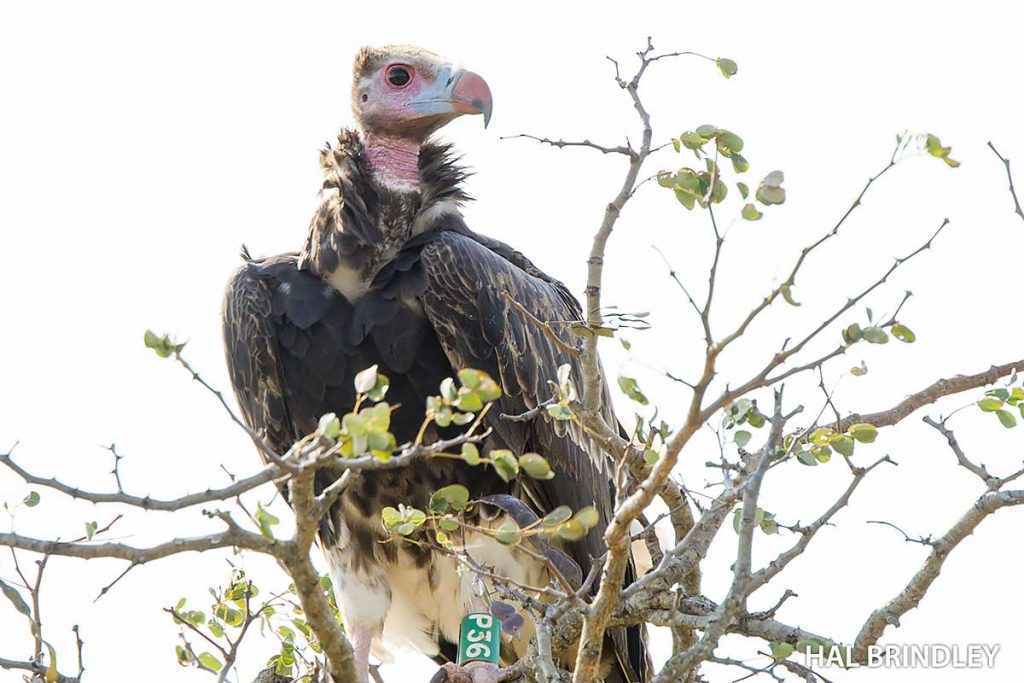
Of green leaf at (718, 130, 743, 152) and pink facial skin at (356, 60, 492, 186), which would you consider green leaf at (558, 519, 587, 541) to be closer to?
green leaf at (718, 130, 743, 152)

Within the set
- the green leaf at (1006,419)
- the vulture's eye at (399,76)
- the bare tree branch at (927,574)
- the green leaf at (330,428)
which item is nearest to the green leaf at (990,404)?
the green leaf at (1006,419)

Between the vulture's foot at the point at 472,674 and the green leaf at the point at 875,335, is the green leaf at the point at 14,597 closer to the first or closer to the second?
the vulture's foot at the point at 472,674

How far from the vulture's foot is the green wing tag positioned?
0.25 m

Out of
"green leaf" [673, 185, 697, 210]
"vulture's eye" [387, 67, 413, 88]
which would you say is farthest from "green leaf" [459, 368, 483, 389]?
"vulture's eye" [387, 67, 413, 88]

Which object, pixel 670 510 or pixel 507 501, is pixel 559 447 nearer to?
pixel 507 501

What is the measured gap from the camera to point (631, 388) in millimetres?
4047

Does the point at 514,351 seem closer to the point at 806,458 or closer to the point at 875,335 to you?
the point at 806,458

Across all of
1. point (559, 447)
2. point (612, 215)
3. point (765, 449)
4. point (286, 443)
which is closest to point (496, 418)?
point (559, 447)

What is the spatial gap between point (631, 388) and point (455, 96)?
3.46 m

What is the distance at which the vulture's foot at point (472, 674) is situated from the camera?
5598 millimetres

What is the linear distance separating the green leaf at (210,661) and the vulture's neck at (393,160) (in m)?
2.46

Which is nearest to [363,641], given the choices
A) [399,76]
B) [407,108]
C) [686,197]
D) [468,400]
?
[407,108]

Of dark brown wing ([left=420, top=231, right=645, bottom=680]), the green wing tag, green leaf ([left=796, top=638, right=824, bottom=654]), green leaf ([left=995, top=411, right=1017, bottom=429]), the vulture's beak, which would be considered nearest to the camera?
green leaf ([left=796, top=638, right=824, bottom=654])

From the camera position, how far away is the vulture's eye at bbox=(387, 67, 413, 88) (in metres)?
7.34
